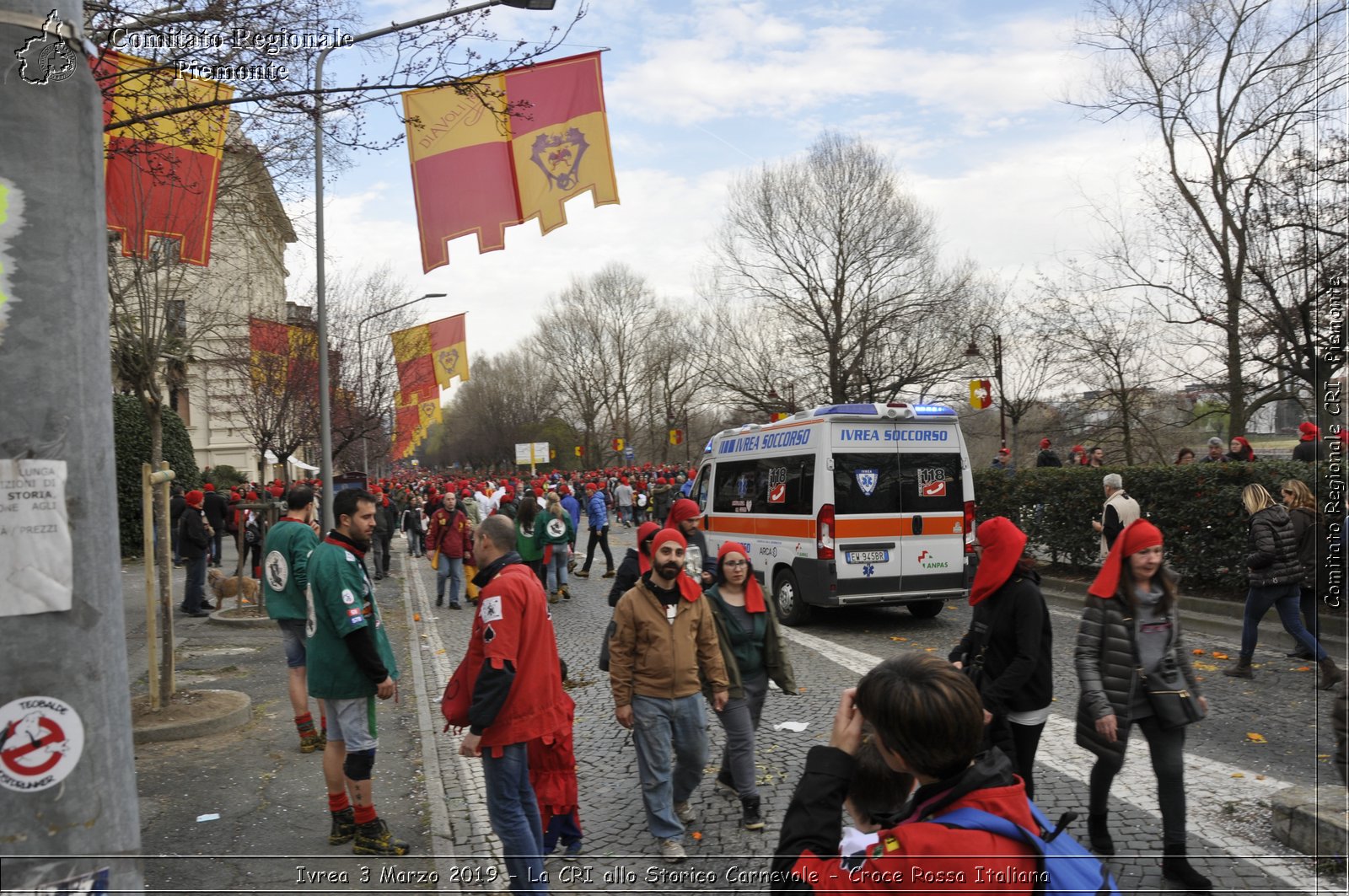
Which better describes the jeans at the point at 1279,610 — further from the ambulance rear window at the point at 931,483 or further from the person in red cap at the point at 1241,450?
the person in red cap at the point at 1241,450

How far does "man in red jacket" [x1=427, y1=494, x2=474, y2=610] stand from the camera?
49.1 ft

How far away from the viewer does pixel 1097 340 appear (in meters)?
22.0

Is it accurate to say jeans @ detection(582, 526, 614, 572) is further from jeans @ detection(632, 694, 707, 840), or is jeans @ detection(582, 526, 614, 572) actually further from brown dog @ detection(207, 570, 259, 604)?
jeans @ detection(632, 694, 707, 840)

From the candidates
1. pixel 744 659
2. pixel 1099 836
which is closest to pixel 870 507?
pixel 744 659

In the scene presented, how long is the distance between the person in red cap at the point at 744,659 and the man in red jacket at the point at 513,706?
1338 millimetres

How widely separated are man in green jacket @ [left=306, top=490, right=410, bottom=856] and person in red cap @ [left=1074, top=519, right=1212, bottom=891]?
3.52 meters

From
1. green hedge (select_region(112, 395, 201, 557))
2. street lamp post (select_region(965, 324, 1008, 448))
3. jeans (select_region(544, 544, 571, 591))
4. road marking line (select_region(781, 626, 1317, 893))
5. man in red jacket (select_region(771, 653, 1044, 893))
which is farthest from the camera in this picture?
street lamp post (select_region(965, 324, 1008, 448))

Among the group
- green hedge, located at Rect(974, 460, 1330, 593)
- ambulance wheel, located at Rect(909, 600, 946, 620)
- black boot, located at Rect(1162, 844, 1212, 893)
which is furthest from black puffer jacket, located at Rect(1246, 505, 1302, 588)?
black boot, located at Rect(1162, 844, 1212, 893)

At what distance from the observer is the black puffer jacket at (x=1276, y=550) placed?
8008mm

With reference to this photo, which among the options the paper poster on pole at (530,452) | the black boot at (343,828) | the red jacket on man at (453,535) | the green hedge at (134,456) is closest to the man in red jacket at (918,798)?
the black boot at (343,828)

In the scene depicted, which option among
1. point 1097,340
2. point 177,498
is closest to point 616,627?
point 177,498

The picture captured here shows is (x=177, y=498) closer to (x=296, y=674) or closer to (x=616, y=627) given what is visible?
(x=296, y=674)

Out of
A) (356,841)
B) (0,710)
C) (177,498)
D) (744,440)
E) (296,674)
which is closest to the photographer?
(0,710)

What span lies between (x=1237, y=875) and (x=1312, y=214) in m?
10.8
